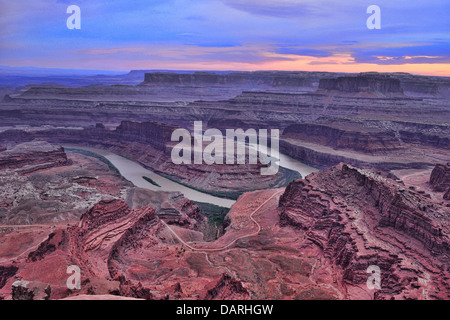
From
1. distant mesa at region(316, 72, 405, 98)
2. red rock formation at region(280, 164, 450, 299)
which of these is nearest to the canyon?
red rock formation at region(280, 164, 450, 299)

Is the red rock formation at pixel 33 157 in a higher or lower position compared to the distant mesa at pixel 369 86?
lower

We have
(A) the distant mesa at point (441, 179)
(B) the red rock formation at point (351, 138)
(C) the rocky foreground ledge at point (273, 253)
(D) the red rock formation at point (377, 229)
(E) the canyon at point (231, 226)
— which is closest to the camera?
(C) the rocky foreground ledge at point (273, 253)

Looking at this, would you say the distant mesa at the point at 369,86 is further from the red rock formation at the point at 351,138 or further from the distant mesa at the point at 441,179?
the distant mesa at the point at 441,179

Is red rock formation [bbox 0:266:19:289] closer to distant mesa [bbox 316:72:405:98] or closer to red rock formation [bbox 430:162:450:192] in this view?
red rock formation [bbox 430:162:450:192]

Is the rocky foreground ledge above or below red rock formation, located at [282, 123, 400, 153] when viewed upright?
below

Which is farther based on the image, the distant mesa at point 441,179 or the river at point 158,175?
the river at point 158,175

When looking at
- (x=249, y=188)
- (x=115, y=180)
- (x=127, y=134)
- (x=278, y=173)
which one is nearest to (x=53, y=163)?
(x=115, y=180)

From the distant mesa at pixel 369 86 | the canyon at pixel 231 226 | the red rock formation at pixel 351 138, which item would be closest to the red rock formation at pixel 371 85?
the distant mesa at pixel 369 86

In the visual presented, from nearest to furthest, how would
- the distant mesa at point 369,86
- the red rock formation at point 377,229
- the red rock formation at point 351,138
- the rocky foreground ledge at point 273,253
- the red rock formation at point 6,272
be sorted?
the rocky foreground ledge at point 273,253 < the red rock formation at point 6,272 < the red rock formation at point 377,229 < the red rock formation at point 351,138 < the distant mesa at point 369,86

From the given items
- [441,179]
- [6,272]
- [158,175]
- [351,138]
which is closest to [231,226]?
[6,272]

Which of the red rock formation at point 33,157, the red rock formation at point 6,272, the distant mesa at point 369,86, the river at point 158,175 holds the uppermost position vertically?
the distant mesa at point 369,86
